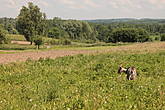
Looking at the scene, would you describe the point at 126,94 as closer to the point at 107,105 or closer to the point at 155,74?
the point at 107,105

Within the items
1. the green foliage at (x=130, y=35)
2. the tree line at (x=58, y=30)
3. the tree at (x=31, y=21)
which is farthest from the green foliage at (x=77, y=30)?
the tree at (x=31, y=21)

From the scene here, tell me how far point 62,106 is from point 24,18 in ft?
191

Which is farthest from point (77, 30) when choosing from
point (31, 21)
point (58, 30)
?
point (31, 21)

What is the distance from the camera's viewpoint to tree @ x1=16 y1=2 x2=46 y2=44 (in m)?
63.8

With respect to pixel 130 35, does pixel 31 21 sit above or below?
above

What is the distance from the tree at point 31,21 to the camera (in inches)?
2511

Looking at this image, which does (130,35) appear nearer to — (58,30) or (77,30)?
(58,30)

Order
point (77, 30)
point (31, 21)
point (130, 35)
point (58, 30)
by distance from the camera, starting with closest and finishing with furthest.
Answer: point (31, 21) → point (130, 35) → point (58, 30) → point (77, 30)

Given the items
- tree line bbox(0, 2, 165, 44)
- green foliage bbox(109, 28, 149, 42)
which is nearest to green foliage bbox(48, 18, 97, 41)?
tree line bbox(0, 2, 165, 44)

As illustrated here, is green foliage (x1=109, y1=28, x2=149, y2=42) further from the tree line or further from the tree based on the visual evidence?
the tree

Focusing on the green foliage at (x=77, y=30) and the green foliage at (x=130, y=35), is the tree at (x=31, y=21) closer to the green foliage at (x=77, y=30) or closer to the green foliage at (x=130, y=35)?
the green foliage at (x=130, y=35)

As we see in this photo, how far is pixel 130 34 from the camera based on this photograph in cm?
12656

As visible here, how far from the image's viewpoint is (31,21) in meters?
63.4

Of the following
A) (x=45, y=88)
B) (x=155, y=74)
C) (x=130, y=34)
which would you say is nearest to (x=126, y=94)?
(x=45, y=88)
